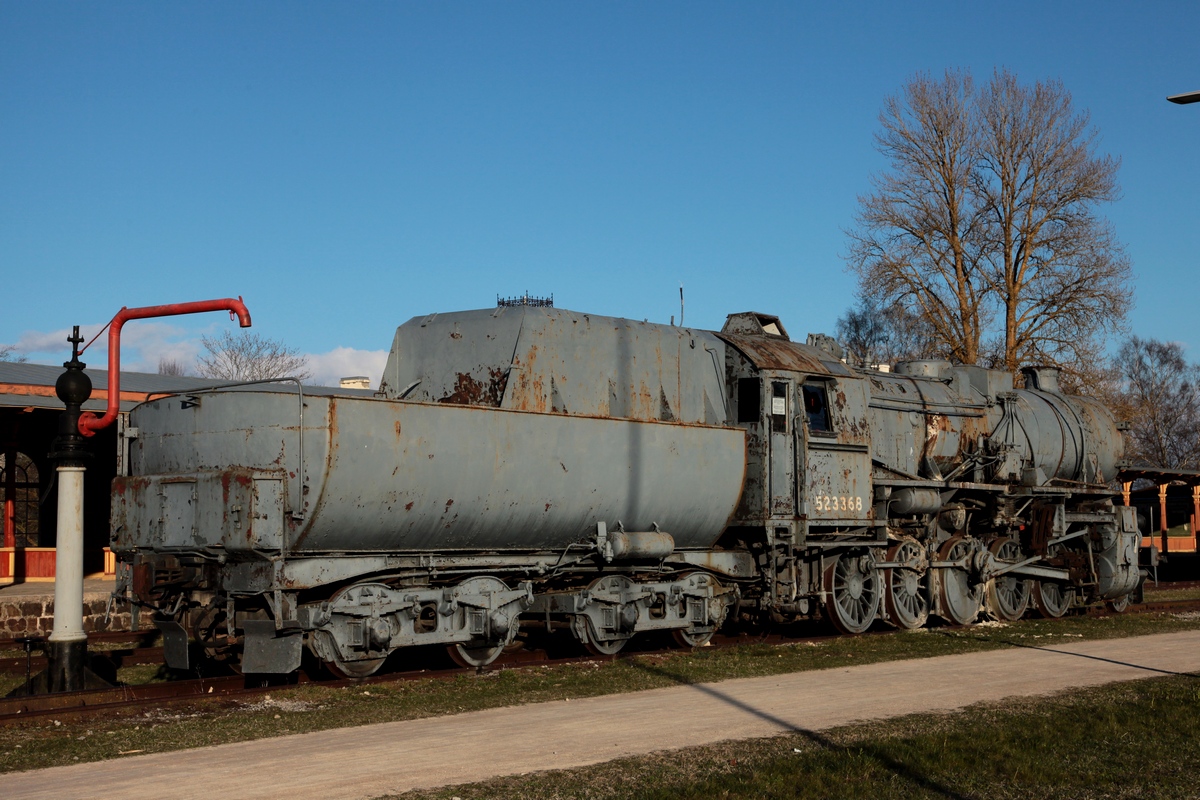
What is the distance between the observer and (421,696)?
12.0m

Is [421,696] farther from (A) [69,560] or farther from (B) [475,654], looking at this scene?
(A) [69,560]

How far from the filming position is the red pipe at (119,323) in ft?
40.0

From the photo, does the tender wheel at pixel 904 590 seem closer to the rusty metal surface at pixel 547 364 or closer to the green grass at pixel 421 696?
the green grass at pixel 421 696

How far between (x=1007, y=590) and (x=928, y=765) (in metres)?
13.3

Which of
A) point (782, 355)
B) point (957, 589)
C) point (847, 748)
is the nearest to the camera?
point (847, 748)

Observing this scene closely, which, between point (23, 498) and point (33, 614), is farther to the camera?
point (23, 498)

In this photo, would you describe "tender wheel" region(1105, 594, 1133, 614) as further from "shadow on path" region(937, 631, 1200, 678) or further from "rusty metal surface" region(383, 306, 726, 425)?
"rusty metal surface" region(383, 306, 726, 425)

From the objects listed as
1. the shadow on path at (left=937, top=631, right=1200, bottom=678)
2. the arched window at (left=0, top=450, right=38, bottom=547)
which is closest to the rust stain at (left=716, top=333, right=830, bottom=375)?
the shadow on path at (left=937, top=631, right=1200, bottom=678)

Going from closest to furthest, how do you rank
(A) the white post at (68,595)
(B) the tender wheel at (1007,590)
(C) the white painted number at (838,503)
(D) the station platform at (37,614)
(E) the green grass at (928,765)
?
(E) the green grass at (928,765), (A) the white post at (68,595), (C) the white painted number at (838,503), (D) the station platform at (37,614), (B) the tender wheel at (1007,590)

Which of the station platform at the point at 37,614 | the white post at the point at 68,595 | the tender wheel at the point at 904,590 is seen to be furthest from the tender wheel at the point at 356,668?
the tender wheel at the point at 904,590

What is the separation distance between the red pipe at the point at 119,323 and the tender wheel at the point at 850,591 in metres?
9.32

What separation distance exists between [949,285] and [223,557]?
105 feet

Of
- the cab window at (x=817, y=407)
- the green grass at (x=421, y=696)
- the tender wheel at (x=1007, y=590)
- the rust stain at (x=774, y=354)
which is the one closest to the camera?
the green grass at (x=421, y=696)

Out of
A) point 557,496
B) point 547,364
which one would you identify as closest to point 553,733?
point 557,496
